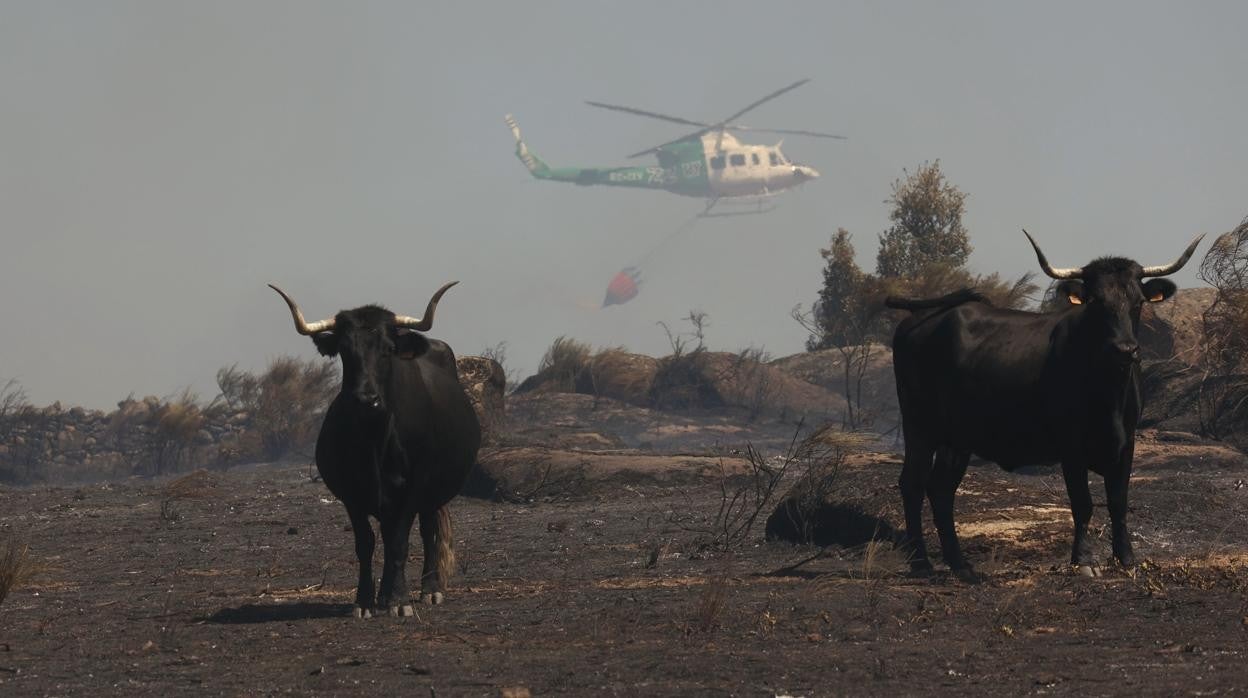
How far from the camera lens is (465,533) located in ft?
61.1

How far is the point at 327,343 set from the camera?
38.2 feet

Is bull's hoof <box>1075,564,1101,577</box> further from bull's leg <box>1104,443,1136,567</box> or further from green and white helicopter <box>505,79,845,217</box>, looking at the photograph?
green and white helicopter <box>505,79,845,217</box>

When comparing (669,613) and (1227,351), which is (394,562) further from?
(1227,351)

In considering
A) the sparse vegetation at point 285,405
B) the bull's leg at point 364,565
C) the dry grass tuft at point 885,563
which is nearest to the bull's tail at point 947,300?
the dry grass tuft at point 885,563

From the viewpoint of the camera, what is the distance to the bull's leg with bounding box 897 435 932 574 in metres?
13.6

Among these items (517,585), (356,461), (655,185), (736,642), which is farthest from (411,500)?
(655,185)

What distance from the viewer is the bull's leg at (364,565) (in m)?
11.7

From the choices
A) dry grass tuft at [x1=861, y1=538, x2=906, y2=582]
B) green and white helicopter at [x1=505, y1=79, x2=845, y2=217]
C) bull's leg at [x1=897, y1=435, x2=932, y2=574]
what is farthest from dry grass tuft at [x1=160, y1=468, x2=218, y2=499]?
green and white helicopter at [x1=505, y1=79, x2=845, y2=217]

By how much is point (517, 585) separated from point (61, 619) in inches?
132

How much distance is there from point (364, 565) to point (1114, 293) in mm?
5464

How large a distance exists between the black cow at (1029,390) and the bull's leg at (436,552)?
3482mm

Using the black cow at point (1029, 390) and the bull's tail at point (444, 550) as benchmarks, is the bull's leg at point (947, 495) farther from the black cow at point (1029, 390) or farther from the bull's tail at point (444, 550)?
the bull's tail at point (444, 550)

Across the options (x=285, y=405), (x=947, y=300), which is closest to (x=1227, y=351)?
(x=947, y=300)

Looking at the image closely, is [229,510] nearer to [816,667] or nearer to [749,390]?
[816,667]
